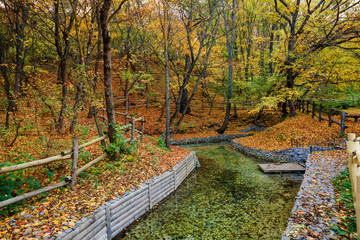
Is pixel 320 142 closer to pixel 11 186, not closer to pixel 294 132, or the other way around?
pixel 294 132

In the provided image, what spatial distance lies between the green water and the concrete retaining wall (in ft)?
0.92

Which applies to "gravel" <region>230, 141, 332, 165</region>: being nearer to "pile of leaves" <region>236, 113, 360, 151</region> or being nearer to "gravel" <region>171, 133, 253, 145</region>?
"pile of leaves" <region>236, 113, 360, 151</region>

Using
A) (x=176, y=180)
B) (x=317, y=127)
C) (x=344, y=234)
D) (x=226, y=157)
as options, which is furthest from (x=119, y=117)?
(x=344, y=234)

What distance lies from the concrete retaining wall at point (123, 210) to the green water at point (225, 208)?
0.28 meters

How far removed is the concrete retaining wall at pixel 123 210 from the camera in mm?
4095

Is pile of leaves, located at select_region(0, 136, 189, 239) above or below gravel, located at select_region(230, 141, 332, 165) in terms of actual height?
above

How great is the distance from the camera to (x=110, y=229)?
4.85 metres

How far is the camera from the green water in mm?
5246

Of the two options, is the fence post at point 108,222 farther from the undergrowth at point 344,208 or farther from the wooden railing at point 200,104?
the wooden railing at point 200,104

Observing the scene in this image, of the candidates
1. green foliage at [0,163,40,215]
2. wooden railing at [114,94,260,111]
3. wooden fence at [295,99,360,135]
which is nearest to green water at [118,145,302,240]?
green foliage at [0,163,40,215]

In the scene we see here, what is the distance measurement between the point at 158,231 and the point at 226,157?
337 inches

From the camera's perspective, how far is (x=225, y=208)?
6.52 m

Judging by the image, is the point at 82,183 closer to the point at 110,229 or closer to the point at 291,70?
the point at 110,229

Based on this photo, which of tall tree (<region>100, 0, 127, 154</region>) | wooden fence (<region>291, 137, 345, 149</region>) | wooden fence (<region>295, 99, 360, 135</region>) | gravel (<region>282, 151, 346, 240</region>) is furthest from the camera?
wooden fence (<region>295, 99, 360, 135</region>)
